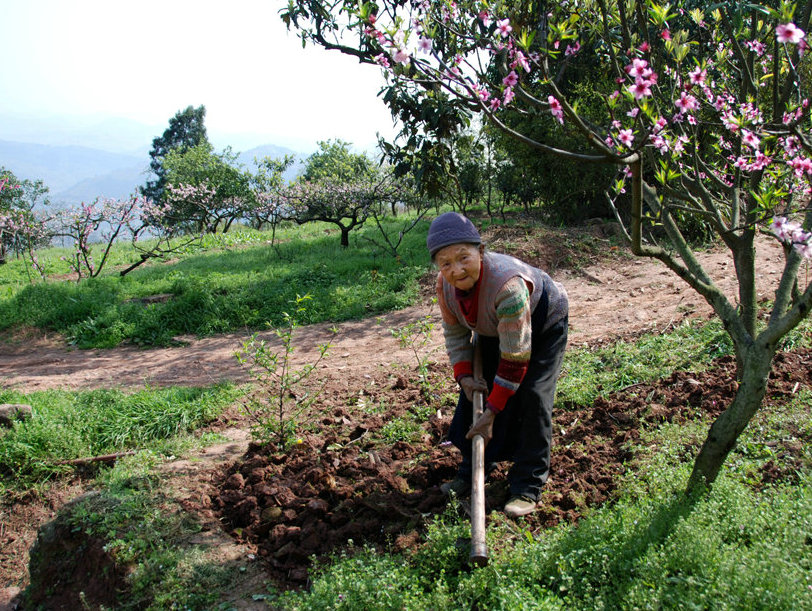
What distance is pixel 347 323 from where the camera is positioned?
25.5 ft

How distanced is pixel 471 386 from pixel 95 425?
129 inches

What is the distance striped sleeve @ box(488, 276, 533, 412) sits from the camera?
2.73 m

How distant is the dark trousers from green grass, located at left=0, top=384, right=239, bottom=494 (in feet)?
8.25

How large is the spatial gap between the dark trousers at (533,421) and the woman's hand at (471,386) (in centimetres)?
16

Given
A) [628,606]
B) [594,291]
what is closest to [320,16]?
[594,291]

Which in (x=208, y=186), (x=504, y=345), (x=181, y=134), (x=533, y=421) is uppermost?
(x=181, y=134)

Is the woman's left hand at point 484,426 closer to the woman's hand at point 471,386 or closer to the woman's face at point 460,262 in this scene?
the woman's hand at point 471,386

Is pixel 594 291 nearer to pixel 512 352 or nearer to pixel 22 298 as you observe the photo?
pixel 512 352

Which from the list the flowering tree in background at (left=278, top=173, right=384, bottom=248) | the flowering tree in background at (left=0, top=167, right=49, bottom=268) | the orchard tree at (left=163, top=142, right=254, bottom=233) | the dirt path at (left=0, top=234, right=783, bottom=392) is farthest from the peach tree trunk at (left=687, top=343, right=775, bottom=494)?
the orchard tree at (left=163, top=142, right=254, bottom=233)

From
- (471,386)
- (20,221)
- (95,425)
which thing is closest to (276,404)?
(95,425)

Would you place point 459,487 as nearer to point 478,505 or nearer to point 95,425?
point 478,505

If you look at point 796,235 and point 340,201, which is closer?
point 796,235

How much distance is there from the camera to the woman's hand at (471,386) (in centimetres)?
312

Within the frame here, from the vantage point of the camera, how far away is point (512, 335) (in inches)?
108
